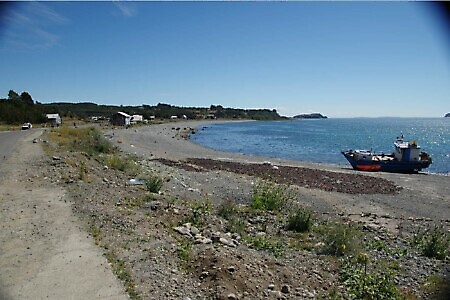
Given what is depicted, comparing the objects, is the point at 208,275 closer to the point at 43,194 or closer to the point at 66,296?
the point at 66,296

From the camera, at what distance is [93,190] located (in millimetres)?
11461

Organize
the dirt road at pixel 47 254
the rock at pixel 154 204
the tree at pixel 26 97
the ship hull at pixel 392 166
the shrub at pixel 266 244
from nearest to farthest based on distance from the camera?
the dirt road at pixel 47 254 < the shrub at pixel 266 244 < the rock at pixel 154 204 < the ship hull at pixel 392 166 < the tree at pixel 26 97

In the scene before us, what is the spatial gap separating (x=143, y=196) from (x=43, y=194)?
285cm

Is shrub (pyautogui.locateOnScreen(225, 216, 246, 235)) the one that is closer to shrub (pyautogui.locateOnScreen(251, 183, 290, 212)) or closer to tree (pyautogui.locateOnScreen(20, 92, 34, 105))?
shrub (pyautogui.locateOnScreen(251, 183, 290, 212))

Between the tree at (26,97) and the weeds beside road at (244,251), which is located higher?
the tree at (26,97)

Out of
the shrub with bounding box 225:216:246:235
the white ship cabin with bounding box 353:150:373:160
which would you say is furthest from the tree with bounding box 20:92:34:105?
the shrub with bounding box 225:216:246:235

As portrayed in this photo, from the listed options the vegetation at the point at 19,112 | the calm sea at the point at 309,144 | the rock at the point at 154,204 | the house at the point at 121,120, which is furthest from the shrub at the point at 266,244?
the house at the point at 121,120

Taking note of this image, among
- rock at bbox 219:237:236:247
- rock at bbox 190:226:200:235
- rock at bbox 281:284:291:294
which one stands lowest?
rock at bbox 281:284:291:294

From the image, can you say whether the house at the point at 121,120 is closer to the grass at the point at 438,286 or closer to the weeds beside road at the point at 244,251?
the weeds beside road at the point at 244,251

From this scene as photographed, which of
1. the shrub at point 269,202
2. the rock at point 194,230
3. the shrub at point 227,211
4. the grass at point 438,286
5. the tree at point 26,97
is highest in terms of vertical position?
the tree at point 26,97

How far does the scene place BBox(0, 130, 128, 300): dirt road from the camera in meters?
5.09

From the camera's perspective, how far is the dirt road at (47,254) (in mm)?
5086

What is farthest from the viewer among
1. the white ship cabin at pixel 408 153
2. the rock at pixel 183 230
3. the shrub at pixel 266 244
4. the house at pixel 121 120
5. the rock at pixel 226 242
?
the house at pixel 121 120

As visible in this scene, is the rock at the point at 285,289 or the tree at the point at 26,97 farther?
the tree at the point at 26,97
